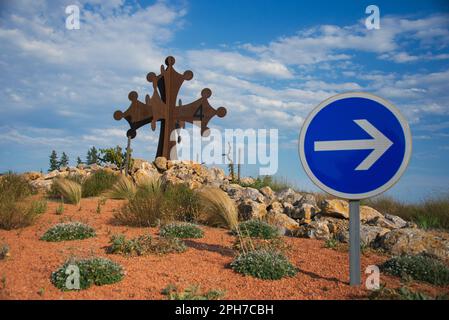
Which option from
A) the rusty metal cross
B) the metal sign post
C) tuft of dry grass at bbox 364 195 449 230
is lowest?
tuft of dry grass at bbox 364 195 449 230

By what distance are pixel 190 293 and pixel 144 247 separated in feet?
6.48

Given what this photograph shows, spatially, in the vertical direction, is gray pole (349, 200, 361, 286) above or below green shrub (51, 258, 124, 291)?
above

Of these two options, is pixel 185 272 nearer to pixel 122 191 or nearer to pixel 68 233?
pixel 68 233

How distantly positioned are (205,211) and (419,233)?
13.9 ft

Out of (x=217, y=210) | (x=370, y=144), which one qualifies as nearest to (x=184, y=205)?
(x=217, y=210)

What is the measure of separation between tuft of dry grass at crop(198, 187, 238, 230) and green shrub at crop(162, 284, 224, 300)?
3.53m

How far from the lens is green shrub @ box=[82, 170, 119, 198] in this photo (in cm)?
1301

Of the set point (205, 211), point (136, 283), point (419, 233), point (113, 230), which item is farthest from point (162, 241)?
point (419, 233)

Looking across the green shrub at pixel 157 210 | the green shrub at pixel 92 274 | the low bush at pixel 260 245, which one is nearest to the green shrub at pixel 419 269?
the low bush at pixel 260 245

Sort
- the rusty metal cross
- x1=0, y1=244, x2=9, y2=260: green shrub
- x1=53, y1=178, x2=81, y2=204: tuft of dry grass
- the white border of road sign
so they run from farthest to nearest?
the rusty metal cross < x1=53, y1=178, x2=81, y2=204: tuft of dry grass < x1=0, y1=244, x2=9, y2=260: green shrub < the white border of road sign

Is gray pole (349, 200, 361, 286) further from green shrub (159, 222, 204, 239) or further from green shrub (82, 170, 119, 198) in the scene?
green shrub (82, 170, 119, 198)

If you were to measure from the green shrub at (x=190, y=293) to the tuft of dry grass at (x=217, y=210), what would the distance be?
353 cm

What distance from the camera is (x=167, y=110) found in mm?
16984

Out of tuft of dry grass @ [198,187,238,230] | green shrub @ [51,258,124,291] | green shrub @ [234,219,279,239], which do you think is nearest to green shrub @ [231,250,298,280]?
green shrub @ [51,258,124,291]
